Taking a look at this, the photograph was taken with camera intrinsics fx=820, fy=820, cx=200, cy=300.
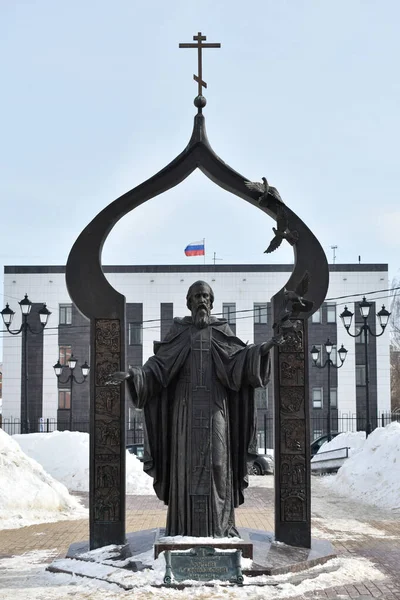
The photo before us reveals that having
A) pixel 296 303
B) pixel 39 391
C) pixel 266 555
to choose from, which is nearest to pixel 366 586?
pixel 266 555

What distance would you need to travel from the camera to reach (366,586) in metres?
7.73

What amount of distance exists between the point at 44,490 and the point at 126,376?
688 cm

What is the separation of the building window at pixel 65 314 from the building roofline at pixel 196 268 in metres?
1.75

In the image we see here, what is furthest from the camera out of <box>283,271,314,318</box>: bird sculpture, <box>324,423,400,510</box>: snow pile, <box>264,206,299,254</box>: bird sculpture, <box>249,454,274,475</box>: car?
<box>249,454,274,475</box>: car

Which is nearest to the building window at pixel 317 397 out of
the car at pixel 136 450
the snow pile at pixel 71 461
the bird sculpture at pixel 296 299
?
the car at pixel 136 450

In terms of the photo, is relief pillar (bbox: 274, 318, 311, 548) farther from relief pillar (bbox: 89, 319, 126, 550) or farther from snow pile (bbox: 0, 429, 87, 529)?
snow pile (bbox: 0, 429, 87, 529)

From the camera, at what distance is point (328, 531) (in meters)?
11.9

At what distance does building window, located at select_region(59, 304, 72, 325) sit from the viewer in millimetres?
39938

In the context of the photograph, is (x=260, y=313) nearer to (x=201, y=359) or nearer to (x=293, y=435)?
(x=293, y=435)

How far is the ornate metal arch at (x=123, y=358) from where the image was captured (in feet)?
30.0

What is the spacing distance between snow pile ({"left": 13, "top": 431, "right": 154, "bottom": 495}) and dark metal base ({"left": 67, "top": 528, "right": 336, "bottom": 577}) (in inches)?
356

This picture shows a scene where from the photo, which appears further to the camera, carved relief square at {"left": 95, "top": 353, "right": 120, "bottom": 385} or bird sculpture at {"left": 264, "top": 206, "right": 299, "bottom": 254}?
carved relief square at {"left": 95, "top": 353, "right": 120, "bottom": 385}

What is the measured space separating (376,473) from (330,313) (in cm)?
2262

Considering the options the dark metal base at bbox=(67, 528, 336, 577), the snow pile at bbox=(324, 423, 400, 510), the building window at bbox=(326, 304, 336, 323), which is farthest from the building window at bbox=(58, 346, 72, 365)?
the dark metal base at bbox=(67, 528, 336, 577)
